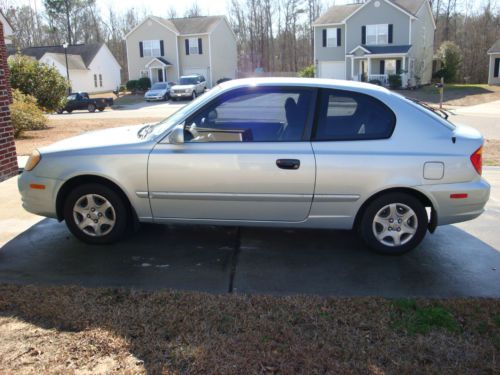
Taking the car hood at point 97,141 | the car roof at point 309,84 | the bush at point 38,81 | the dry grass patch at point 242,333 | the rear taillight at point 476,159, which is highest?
the bush at point 38,81

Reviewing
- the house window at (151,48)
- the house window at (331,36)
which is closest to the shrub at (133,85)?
the house window at (151,48)

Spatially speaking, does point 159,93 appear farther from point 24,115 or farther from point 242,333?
point 242,333

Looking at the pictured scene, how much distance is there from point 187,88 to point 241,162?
1426 inches

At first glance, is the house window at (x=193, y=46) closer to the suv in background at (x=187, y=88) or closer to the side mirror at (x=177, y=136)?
the suv in background at (x=187, y=88)

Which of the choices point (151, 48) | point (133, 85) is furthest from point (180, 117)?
point (151, 48)

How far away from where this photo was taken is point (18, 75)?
69.2ft

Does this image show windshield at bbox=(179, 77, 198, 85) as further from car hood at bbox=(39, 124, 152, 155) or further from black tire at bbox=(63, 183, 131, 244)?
black tire at bbox=(63, 183, 131, 244)

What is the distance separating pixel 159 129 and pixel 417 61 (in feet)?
141

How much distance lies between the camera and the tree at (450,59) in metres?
43.8

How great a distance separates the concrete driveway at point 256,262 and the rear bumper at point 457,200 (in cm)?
44

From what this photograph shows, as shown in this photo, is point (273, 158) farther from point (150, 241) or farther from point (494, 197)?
point (494, 197)

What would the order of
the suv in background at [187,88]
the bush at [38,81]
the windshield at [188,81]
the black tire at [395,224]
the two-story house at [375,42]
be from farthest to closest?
the two-story house at [375,42] → the windshield at [188,81] → the suv in background at [187,88] → the bush at [38,81] → the black tire at [395,224]

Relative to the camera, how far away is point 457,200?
15.4 ft

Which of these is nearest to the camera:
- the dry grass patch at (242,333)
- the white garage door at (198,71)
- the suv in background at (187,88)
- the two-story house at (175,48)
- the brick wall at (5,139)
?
the dry grass patch at (242,333)
